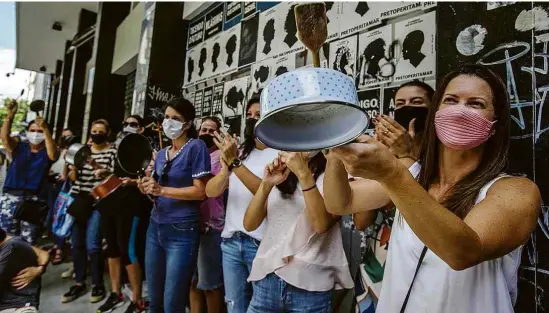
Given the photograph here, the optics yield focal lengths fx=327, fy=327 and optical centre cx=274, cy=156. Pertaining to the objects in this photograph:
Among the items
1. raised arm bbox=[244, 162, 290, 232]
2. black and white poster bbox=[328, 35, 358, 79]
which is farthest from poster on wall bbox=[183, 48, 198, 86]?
raised arm bbox=[244, 162, 290, 232]

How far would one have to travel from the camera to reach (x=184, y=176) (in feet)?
6.91

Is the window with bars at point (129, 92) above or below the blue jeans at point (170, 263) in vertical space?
above

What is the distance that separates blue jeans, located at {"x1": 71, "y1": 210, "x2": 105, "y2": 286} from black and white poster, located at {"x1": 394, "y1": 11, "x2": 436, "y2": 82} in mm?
2908

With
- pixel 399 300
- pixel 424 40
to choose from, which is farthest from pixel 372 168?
pixel 424 40

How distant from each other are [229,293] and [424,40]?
1829mm

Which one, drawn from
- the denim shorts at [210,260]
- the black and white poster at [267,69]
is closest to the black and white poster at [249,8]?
the black and white poster at [267,69]

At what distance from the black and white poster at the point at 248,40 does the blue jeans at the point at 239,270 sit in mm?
2075

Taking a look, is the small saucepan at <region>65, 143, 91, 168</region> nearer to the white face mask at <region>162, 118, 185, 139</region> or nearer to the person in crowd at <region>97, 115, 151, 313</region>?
the person in crowd at <region>97, 115, 151, 313</region>

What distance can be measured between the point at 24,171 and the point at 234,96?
2.20 m

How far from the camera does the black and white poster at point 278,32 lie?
114 inches

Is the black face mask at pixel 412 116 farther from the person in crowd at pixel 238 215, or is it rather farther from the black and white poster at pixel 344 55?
the black and white poster at pixel 344 55

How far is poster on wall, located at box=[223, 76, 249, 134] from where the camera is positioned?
3400mm

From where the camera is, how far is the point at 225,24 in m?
3.84

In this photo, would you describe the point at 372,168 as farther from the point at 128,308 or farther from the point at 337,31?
the point at 128,308
